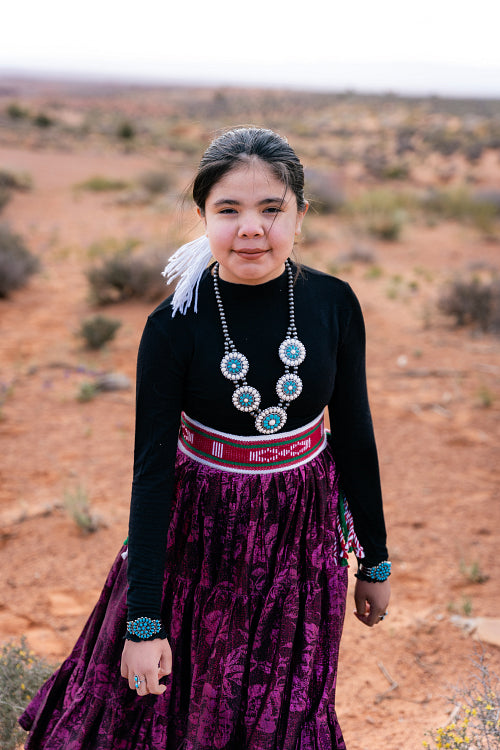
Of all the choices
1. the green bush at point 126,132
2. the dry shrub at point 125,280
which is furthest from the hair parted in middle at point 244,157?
the green bush at point 126,132

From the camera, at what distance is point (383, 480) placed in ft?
14.3

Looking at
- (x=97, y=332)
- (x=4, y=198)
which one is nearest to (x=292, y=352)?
(x=97, y=332)

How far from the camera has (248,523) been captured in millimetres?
1625

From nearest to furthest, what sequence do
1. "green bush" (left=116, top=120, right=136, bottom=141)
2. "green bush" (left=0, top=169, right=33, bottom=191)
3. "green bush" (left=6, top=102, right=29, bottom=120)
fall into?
"green bush" (left=0, top=169, right=33, bottom=191) < "green bush" (left=116, top=120, right=136, bottom=141) < "green bush" (left=6, top=102, right=29, bottom=120)

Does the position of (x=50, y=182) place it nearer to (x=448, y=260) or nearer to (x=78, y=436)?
(x=448, y=260)

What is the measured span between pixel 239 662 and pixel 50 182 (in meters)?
18.4

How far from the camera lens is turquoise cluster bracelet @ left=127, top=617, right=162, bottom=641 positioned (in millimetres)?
1524

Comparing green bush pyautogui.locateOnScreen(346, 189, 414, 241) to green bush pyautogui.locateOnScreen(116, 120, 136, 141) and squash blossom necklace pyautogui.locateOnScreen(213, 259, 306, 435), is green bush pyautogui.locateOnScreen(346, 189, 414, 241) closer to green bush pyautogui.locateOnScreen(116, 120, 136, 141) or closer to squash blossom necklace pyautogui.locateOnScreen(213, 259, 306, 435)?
squash blossom necklace pyautogui.locateOnScreen(213, 259, 306, 435)

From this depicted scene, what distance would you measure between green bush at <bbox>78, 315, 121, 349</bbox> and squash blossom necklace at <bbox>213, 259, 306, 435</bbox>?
4.95 meters

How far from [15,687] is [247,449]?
1.29 m

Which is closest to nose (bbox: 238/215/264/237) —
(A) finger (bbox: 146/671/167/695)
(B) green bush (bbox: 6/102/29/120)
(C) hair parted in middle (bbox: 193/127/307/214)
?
(C) hair parted in middle (bbox: 193/127/307/214)

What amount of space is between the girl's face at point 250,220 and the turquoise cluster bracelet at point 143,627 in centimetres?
81

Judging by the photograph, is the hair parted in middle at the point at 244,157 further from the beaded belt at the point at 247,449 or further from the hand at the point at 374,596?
the hand at the point at 374,596

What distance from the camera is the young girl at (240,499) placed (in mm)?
1530
